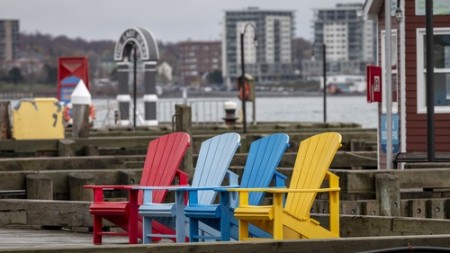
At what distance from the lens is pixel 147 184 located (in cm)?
1434

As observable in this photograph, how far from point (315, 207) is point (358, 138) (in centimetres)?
1309

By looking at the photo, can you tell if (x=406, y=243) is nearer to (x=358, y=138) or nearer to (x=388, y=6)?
(x=388, y=6)

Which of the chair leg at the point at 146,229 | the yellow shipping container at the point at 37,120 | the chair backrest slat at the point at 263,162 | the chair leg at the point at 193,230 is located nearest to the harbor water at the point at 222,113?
the yellow shipping container at the point at 37,120

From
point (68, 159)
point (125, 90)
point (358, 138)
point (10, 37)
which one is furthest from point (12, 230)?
point (10, 37)

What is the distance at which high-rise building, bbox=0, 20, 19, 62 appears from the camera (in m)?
169

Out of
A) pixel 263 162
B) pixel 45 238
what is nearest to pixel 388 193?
pixel 263 162

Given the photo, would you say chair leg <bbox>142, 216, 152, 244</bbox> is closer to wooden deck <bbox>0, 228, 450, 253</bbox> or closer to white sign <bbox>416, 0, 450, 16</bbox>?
wooden deck <bbox>0, 228, 450, 253</bbox>

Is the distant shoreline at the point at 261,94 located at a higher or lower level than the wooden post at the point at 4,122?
lower

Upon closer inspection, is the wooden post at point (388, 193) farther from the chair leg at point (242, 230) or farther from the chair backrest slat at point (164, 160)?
the chair leg at point (242, 230)

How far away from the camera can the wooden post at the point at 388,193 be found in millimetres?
16969

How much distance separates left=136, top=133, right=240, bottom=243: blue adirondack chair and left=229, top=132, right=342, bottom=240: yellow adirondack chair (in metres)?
0.71

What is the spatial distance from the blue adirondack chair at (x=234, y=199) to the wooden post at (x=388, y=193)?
362 centimetres

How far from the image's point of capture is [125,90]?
5209 cm

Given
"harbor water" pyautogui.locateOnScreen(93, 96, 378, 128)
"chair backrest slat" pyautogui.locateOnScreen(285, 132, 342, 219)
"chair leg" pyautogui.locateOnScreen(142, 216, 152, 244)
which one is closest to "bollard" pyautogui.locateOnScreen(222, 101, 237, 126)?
"harbor water" pyautogui.locateOnScreen(93, 96, 378, 128)
